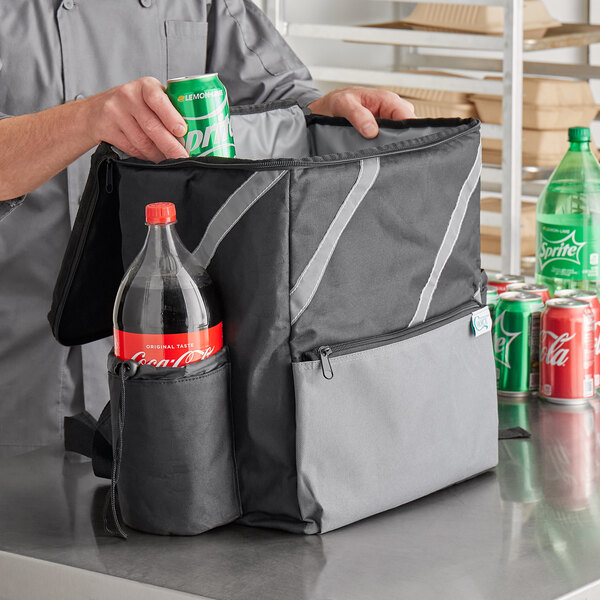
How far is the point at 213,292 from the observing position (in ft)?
3.04

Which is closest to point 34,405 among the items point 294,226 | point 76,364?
point 76,364

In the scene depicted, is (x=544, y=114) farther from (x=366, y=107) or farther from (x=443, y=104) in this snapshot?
(x=366, y=107)

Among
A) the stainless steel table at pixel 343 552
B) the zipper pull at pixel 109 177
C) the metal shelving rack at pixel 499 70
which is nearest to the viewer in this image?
the stainless steel table at pixel 343 552

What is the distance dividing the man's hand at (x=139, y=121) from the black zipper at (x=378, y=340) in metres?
0.24

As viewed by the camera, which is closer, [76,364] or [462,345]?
[462,345]

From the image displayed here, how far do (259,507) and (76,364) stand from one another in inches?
23.6

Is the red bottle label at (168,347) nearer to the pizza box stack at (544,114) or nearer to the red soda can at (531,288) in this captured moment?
the red soda can at (531,288)

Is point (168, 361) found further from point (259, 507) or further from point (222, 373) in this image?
point (259, 507)

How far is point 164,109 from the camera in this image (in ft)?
3.12

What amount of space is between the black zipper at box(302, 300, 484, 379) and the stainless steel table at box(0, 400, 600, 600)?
→ 177 millimetres

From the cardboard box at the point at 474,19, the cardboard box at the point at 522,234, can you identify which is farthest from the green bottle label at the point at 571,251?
the cardboard box at the point at 474,19

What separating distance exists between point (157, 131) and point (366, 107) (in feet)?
1.47

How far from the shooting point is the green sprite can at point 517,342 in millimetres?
1401

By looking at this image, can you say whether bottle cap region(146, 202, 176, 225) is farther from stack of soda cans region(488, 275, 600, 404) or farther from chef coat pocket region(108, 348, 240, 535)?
stack of soda cans region(488, 275, 600, 404)
